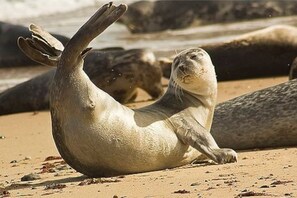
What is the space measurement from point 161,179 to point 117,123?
55 cm

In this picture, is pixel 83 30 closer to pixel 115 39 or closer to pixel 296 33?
pixel 296 33

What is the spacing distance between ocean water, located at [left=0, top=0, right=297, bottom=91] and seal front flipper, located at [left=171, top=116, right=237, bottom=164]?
4.88 m

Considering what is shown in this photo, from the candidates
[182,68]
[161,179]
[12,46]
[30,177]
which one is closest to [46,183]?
[30,177]

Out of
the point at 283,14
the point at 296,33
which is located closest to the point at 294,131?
the point at 296,33

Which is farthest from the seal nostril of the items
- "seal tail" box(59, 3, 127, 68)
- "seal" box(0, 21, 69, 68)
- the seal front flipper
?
"seal" box(0, 21, 69, 68)

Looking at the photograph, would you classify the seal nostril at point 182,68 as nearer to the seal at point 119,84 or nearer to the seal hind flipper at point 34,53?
the seal hind flipper at point 34,53

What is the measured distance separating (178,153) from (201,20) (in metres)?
14.0

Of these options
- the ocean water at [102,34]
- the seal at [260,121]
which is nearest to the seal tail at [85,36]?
the seal at [260,121]

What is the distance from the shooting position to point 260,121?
795cm

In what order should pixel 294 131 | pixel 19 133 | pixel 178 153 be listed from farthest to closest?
1. pixel 19 133
2. pixel 294 131
3. pixel 178 153

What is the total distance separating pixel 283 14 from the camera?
791 inches

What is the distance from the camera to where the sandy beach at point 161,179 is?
5355 millimetres

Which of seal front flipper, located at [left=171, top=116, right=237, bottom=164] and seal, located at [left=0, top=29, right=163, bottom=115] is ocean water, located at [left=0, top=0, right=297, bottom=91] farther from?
seal front flipper, located at [left=171, top=116, right=237, bottom=164]

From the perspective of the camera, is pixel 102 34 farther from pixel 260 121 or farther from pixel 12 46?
pixel 260 121
